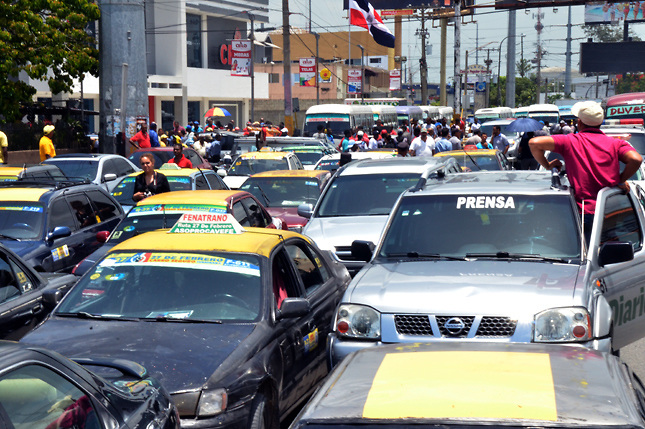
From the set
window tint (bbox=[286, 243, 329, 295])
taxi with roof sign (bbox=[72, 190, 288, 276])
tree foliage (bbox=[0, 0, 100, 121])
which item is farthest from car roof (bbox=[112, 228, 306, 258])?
tree foliage (bbox=[0, 0, 100, 121])

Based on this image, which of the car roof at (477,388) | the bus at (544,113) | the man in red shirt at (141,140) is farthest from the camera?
the bus at (544,113)

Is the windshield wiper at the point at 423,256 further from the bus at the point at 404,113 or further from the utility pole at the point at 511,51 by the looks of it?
the utility pole at the point at 511,51

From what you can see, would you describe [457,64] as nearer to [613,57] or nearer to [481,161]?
[481,161]

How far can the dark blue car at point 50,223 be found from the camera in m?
10.6

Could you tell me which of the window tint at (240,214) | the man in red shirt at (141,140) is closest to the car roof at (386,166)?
the window tint at (240,214)

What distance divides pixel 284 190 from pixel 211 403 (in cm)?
1029

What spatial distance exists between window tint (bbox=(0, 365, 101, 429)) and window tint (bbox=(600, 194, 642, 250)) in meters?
4.61

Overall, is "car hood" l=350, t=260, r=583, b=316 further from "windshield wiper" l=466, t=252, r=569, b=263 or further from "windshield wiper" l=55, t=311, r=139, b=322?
"windshield wiper" l=55, t=311, r=139, b=322

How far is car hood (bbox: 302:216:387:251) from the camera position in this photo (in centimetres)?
1095

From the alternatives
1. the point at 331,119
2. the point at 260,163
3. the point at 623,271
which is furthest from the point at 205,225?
the point at 331,119

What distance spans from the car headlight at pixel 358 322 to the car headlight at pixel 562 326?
100 centimetres

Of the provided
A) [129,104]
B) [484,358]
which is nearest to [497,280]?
[484,358]

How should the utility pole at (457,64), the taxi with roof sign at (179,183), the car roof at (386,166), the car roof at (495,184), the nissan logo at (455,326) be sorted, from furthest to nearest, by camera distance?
the utility pole at (457,64), the taxi with roof sign at (179,183), the car roof at (386,166), the car roof at (495,184), the nissan logo at (455,326)

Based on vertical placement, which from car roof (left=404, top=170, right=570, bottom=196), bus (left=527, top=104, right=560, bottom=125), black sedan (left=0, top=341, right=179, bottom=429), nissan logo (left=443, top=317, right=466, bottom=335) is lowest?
nissan logo (left=443, top=317, right=466, bottom=335)
